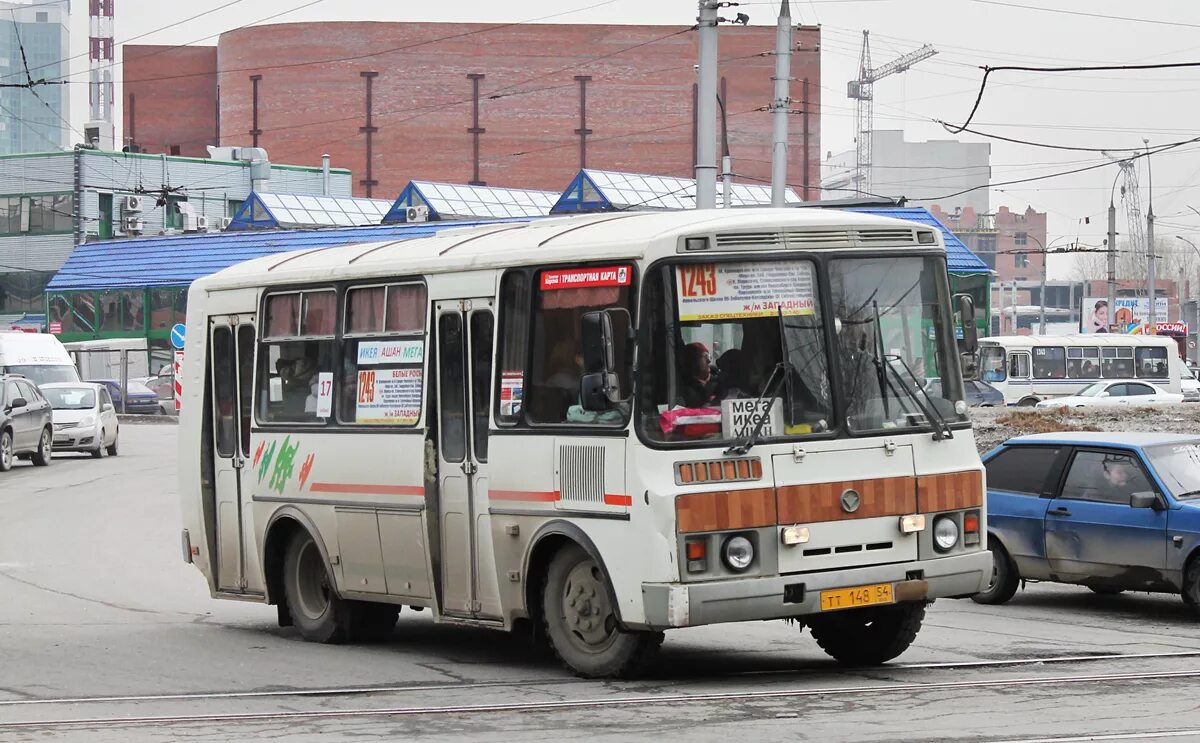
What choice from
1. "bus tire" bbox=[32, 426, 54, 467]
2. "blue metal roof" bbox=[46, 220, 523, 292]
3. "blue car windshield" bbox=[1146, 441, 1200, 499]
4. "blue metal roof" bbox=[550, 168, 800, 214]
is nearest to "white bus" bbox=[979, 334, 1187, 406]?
"blue metal roof" bbox=[550, 168, 800, 214]

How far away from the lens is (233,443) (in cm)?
1331

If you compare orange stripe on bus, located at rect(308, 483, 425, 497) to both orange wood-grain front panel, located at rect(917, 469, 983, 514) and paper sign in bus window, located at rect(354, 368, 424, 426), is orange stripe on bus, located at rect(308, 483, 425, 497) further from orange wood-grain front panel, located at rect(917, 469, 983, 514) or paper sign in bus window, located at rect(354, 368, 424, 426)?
orange wood-grain front panel, located at rect(917, 469, 983, 514)

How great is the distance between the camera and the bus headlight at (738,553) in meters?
9.53

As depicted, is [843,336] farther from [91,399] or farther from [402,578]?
[91,399]

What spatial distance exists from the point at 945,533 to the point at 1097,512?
4398 millimetres

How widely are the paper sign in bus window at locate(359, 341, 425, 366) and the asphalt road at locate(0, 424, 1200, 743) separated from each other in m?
1.89

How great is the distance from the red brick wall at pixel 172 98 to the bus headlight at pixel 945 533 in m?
102

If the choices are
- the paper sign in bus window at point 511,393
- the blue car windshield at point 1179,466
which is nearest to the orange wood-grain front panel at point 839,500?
the paper sign in bus window at point 511,393

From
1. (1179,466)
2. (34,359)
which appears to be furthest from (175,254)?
(1179,466)

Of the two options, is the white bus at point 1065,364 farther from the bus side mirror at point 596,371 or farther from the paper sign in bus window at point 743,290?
the bus side mirror at point 596,371

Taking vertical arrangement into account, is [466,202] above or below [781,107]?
above

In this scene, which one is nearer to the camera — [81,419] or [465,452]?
[465,452]

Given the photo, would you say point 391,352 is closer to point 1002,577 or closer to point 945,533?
point 945,533

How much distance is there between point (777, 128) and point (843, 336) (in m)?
14.7
